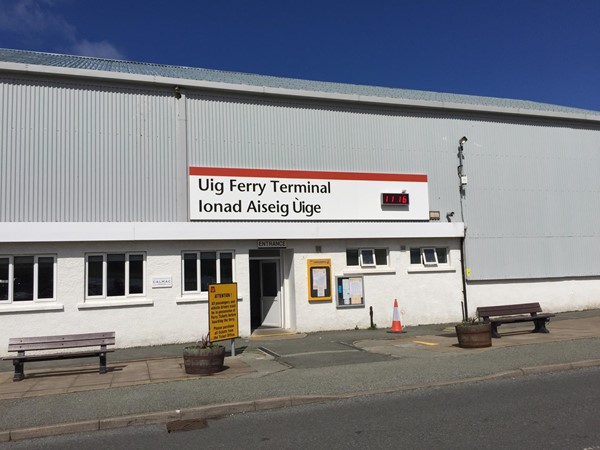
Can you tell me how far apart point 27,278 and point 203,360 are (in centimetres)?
622

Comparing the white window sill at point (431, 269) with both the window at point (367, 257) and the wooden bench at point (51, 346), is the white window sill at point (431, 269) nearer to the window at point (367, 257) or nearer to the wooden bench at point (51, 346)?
the window at point (367, 257)

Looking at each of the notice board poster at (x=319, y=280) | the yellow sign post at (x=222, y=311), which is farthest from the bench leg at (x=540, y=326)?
the yellow sign post at (x=222, y=311)

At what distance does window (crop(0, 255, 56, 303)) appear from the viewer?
1361cm

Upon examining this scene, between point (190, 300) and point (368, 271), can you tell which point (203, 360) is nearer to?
point (190, 300)

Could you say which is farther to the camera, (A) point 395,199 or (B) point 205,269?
(A) point 395,199

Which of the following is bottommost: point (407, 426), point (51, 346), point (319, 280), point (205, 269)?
point (407, 426)

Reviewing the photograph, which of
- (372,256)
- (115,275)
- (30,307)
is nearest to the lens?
(30,307)

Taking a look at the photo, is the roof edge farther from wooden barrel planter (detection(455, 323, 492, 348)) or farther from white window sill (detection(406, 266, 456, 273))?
wooden barrel planter (detection(455, 323, 492, 348))

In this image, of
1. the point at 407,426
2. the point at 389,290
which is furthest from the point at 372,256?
the point at 407,426

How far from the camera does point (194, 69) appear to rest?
69.3ft

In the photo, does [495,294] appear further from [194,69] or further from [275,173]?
[194,69]

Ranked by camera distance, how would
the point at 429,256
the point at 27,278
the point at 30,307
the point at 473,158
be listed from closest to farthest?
the point at 30,307 < the point at 27,278 < the point at 429,256 < the point at 473,158

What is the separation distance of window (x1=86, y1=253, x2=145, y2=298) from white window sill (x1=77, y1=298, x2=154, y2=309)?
0.64 feet

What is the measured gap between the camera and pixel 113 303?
559 inches
